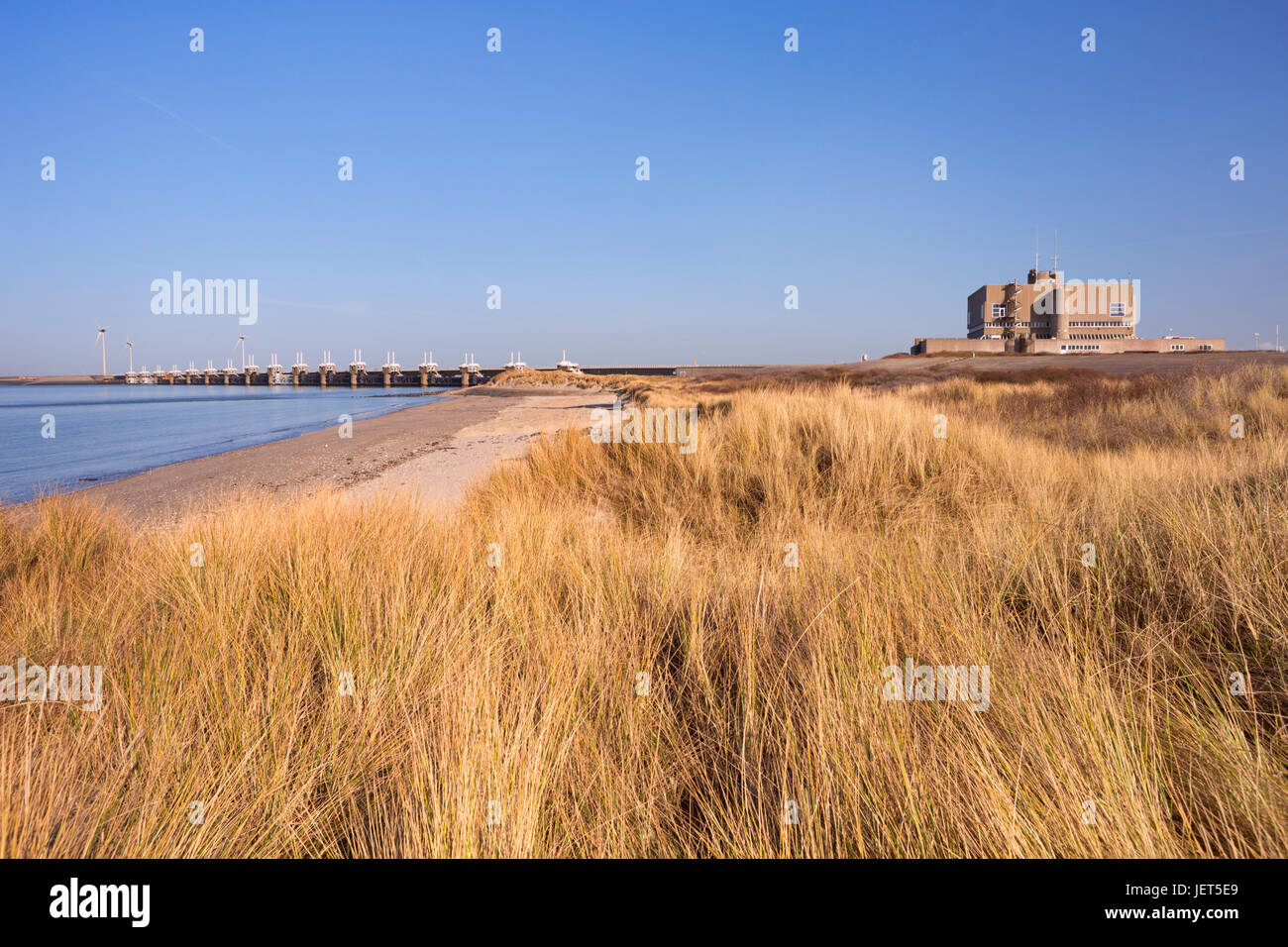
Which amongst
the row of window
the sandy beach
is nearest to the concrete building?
the row of window

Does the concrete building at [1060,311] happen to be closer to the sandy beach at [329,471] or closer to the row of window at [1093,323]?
the row of window at [1093,323]

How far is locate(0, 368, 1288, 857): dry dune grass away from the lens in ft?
4.69

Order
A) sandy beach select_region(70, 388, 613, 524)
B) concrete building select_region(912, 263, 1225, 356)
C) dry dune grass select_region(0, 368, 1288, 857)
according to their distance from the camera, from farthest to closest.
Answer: concrete building select_region(912, 263, 1225, 356), sandy beach select_region(70, 388, 613, 524), dry dune grass select_region(0, 368, 1288, 857)

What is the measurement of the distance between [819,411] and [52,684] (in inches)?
291

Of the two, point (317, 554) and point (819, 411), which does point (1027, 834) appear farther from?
point (819, 411)

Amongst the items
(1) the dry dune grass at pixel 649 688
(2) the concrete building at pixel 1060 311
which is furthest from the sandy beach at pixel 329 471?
(2) the concrete building at pixel 1060 311

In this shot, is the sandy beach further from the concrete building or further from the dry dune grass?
the concrete building

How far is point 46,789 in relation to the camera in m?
1.45

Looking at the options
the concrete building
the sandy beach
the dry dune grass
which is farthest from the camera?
the concrete building

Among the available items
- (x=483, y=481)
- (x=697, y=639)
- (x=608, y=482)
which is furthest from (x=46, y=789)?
(x=483, y=481)

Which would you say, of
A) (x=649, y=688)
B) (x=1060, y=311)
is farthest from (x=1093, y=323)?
(x=649, y=688)

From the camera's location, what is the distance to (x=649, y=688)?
2.15 meters

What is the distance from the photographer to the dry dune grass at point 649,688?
56.3 inches

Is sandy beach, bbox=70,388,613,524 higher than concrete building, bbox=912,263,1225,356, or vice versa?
concrete building, bbox=912,263,1225,356
